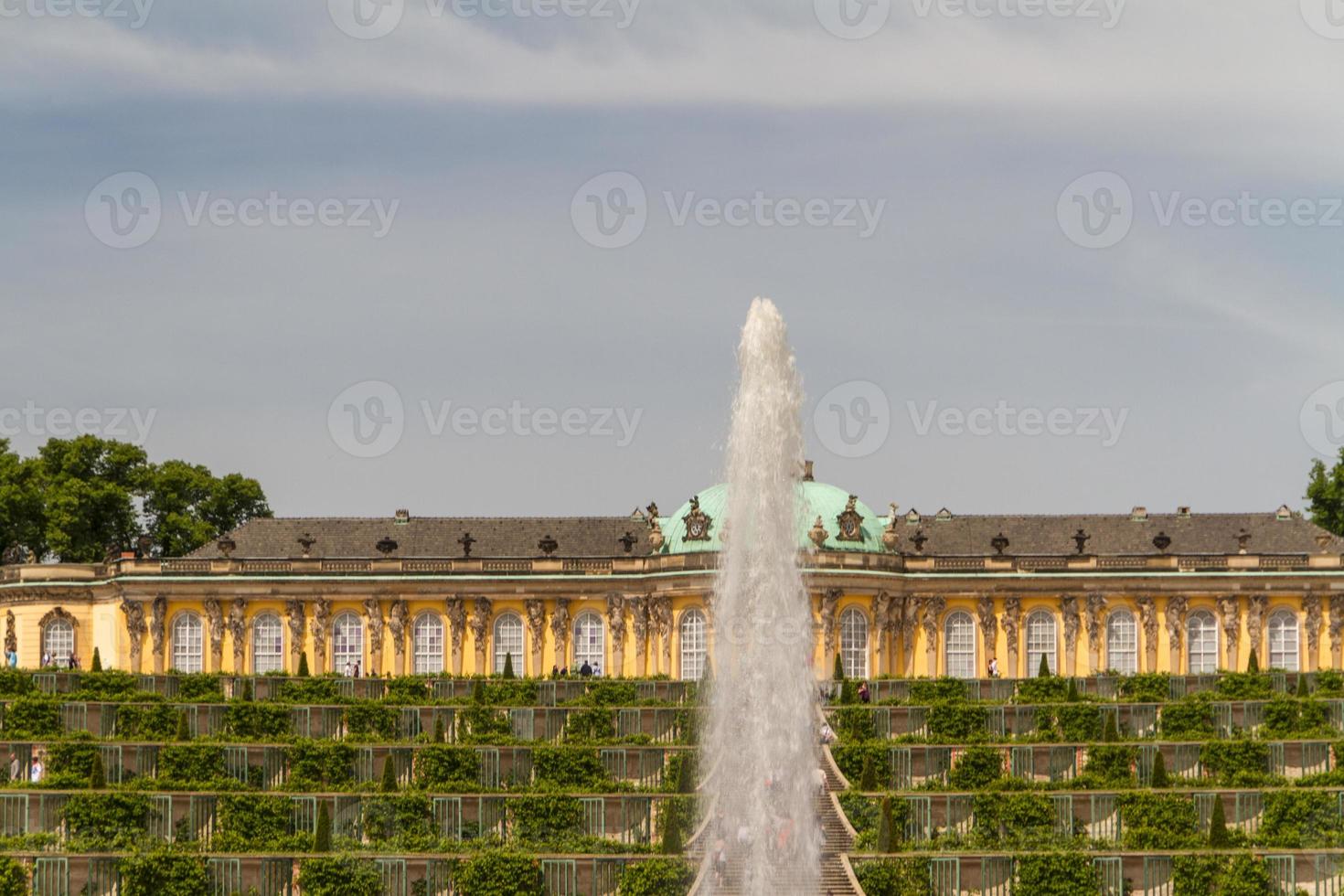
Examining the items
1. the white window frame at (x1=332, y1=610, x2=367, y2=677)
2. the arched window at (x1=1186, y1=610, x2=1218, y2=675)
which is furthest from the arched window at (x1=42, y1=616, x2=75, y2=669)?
the arched window at (x1=1186, y1=610, x2=1218, y2=675)

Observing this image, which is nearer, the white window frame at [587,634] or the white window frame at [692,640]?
the white window frame at [692,640]

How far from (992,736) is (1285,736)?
7679 mm

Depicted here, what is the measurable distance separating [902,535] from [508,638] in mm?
16095

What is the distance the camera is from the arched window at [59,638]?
106 m

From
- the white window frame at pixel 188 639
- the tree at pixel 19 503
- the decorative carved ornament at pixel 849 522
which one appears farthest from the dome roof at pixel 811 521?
the tree at pixel 19 503

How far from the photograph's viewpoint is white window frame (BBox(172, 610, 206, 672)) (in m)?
104

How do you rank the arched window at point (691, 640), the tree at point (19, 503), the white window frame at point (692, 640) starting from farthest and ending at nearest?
the tree at point (19, 503)
the arched window at point (691, 640)
the white window frame at point (692, 640)

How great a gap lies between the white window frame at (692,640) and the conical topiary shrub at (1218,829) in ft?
127

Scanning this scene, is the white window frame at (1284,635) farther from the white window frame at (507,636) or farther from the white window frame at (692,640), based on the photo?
the white window frame at (507,636)

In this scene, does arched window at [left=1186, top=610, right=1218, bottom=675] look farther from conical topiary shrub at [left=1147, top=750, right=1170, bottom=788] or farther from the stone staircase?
the stone staircase

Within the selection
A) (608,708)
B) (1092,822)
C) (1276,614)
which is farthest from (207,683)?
(1276,614)

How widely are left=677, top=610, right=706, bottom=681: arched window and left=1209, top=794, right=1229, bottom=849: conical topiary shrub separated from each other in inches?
1528

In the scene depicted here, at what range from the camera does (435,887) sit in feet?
203

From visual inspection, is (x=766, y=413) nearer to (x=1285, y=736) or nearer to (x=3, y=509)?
(x=1285, y=736)
